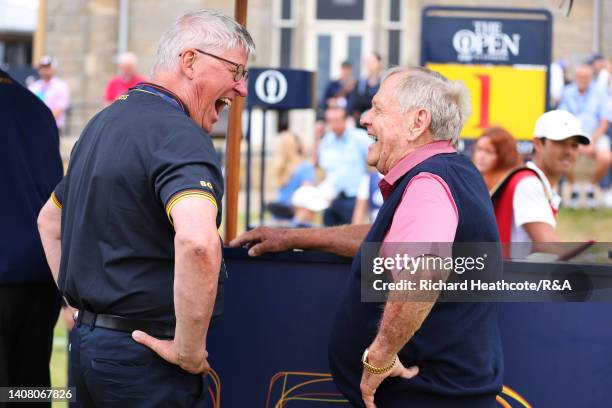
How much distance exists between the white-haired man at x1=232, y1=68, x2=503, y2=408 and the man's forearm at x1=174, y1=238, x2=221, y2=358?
491 mm

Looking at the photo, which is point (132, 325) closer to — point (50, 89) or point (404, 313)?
point (404, 313)

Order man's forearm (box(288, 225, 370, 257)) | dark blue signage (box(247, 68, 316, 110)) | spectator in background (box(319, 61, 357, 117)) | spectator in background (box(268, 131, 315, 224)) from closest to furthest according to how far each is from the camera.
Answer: man's forearm (box(288, 225, 370, 257))
dark blue signage (box(247, 68, 316, 110))
spectator in background (box(268, 131, 315, 224))
spectator in background (box(319, 61, 357, 117))

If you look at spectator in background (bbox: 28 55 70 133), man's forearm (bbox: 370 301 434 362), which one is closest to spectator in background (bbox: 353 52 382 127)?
spectator in background (bbox: 28 55 70 133)

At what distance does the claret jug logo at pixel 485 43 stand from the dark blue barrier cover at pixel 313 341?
5198 millimetres

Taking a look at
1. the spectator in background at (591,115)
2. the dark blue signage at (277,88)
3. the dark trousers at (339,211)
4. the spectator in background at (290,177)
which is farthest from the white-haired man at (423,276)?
the spectator in background at (591,115)

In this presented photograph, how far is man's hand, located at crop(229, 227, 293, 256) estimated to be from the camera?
402 cm

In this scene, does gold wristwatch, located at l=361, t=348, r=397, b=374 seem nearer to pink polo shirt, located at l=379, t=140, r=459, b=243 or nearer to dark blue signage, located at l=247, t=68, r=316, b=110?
pink polo shirt, located at l=379, t=140, r=459, b=243

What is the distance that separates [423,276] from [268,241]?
1049 millimetres

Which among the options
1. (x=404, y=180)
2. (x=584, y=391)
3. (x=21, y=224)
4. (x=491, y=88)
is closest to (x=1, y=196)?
(x=21, y=224)

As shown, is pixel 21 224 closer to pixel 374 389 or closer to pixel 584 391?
pixel 374 389

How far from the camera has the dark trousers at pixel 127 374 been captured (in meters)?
3.27

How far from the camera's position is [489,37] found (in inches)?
352

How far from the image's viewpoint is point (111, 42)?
22.2m

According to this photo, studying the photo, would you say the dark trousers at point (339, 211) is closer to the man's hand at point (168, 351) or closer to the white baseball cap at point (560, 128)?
the white baseball cap at point (560, 128)
